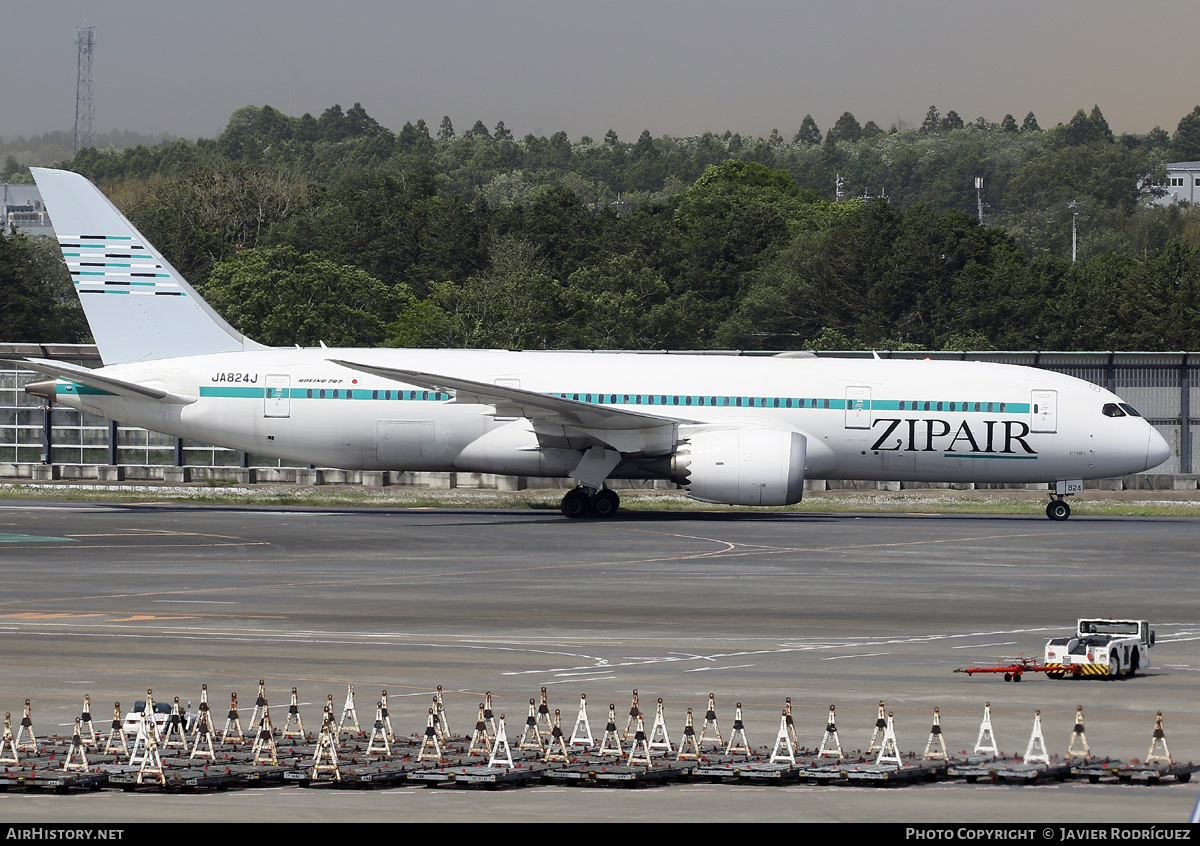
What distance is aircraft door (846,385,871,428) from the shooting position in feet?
141

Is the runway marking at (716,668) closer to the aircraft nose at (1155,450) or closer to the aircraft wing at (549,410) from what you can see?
the aircraft wing at (549,410)

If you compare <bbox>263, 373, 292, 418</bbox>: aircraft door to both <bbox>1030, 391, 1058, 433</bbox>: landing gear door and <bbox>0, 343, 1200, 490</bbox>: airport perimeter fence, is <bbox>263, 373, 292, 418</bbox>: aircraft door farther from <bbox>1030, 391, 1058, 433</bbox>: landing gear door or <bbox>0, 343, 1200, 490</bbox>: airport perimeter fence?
<bbox>1030, 391, 1058, 433</bbox>: landing gear door

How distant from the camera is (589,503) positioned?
43.7m

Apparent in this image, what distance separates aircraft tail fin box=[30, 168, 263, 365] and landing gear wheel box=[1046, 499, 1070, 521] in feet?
76.5

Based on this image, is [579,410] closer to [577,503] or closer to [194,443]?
[577,503]

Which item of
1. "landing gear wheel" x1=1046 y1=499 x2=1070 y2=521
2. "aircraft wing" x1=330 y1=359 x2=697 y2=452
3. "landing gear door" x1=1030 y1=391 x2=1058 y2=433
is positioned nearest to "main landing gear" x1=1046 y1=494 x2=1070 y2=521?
"landing gear wheel" x1=1046 y1=499 x2=1070 y2=521

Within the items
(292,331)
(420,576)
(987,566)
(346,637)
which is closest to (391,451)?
(420,576)

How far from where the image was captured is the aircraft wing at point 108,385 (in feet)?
143

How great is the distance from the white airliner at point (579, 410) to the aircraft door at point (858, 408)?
1.5 inches
